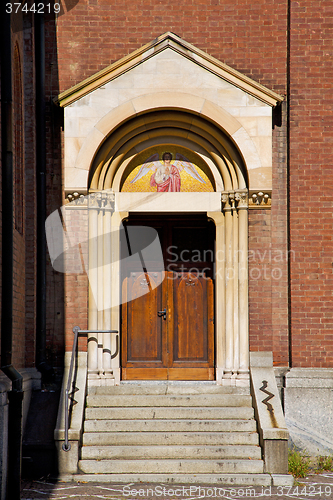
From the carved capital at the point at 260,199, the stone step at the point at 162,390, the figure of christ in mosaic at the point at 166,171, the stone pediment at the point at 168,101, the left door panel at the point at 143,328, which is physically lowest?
the stone step at the point at 162,390

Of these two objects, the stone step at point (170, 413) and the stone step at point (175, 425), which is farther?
the stone step at point (170, 413)

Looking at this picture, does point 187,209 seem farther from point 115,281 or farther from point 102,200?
point 115,281

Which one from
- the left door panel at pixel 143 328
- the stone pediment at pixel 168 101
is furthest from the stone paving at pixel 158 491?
the stone pediment at pixel 168 101

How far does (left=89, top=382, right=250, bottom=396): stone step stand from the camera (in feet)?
27.6

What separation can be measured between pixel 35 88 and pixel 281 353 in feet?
18.0

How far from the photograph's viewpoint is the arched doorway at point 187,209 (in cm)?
862

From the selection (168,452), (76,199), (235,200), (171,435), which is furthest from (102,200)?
(168,452)

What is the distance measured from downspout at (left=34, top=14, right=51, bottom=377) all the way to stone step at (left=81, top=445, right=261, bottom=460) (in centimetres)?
174

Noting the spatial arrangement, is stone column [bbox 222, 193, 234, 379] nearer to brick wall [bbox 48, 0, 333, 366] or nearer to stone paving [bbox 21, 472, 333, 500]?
brick wall [bbox 48, 0, 333, 366]

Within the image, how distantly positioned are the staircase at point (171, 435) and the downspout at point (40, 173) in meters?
1.43

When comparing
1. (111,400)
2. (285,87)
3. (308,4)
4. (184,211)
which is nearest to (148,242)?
(184,211)

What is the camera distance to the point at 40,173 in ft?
28.6

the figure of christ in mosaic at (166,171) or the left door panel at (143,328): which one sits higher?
the figure of christ in mosaic at (166,171)

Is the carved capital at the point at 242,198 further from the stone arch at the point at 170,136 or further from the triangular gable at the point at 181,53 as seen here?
the triangular gable at the point at 181,53
